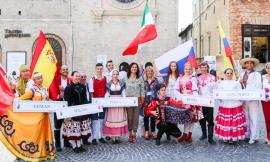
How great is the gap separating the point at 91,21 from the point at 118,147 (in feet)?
42.0

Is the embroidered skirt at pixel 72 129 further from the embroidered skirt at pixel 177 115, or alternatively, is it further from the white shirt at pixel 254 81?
the white shirt at pixel 254 81

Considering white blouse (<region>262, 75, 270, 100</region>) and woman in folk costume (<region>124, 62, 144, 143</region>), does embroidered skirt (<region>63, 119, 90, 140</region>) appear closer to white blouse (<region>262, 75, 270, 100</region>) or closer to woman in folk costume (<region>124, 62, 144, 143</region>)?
woman in folk costume (<region>124, 62, 144, 143</region>)

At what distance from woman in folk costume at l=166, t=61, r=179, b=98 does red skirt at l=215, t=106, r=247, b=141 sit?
4.27 feet

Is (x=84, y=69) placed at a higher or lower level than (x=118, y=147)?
higher

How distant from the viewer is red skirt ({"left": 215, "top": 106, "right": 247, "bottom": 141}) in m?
8.70

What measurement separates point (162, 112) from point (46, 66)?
9.65ft

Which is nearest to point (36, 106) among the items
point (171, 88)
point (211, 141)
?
point (171, 88)

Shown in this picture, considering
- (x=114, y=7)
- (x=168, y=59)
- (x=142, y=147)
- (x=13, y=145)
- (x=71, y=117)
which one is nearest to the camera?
(x=13, y=145)

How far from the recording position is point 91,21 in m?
20.4

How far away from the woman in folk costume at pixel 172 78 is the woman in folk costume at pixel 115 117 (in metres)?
1.15

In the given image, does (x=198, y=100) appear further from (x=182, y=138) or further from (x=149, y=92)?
(x=149, y=92)

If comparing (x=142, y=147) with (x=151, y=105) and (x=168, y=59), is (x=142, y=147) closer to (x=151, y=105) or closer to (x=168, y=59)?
(x=151, y=105)

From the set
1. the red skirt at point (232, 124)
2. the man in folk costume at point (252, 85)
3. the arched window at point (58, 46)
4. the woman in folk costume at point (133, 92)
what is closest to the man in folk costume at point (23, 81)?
the woman in folk costume at point (133, 92)

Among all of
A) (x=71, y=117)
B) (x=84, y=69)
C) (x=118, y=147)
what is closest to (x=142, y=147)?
(x=118, y=147)
